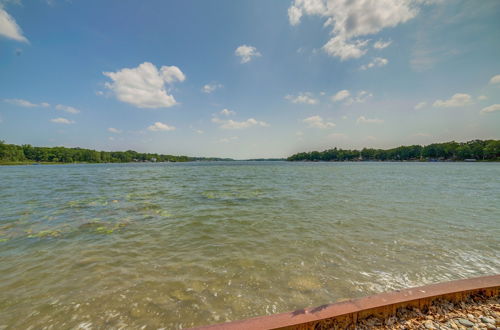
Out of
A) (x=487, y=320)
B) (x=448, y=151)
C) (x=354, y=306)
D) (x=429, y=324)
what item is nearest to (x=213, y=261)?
(x=354, y=306)

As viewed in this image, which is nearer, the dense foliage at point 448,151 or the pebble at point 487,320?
the pebble at point 487,320

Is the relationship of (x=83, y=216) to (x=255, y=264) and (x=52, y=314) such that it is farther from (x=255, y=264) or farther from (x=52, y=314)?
(x=255, y=264)

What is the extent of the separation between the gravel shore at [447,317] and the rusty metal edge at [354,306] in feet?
0.55

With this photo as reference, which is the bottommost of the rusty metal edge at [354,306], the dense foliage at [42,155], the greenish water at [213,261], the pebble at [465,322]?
the greenish water at [213,261]

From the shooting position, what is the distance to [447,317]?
298 centimetres

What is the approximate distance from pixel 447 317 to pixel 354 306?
59.1 inches

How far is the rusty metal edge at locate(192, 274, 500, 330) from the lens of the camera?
2604 millimetres

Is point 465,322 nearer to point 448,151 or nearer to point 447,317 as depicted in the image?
point 447,317

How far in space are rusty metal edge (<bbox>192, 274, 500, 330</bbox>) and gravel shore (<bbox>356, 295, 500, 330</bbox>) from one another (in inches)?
6.6

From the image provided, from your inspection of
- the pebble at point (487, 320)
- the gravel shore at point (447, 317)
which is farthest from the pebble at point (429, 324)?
the pebble at point (487, 320)

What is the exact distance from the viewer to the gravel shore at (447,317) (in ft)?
9.28

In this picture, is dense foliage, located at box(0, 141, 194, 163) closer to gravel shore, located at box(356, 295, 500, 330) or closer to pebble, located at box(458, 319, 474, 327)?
gravel shore, located at box(356, 295, 500, 330)

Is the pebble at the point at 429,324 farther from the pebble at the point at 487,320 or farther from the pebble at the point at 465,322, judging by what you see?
the pebble at the point at 487,320

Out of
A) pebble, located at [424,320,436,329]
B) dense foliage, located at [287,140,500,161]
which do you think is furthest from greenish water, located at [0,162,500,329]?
dense foliage, located at [287,140,500,161]
